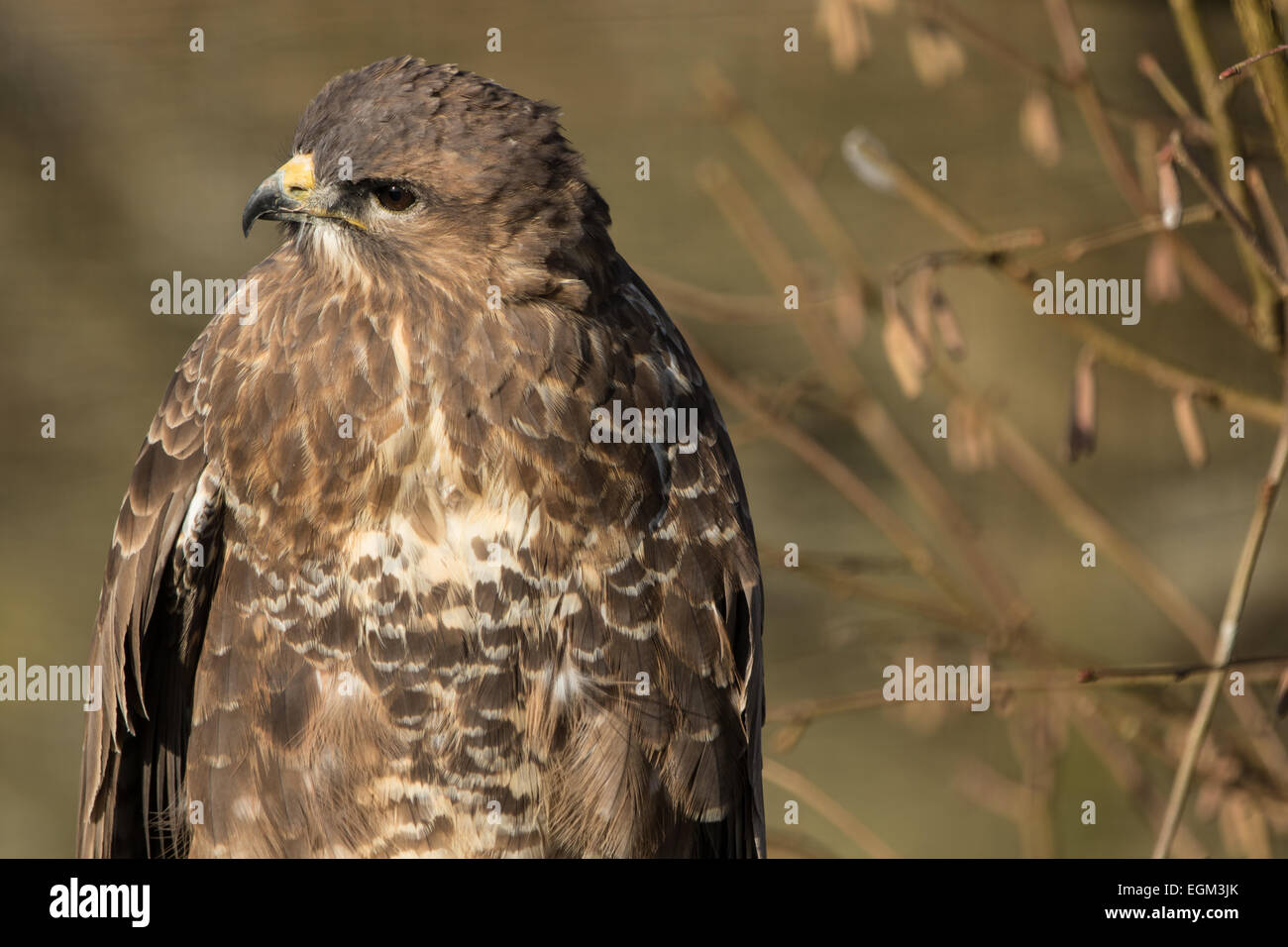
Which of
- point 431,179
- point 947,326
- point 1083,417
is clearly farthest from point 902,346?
point 431,179

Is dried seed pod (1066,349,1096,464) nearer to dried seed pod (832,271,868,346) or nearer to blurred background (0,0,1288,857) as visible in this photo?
dried seed pod (832,271,868,346)

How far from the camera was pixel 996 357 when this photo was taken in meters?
6.56

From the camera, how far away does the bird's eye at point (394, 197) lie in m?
3.02

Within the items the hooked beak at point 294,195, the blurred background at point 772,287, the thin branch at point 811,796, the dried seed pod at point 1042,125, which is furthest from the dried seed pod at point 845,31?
the blurred background at point 772,287

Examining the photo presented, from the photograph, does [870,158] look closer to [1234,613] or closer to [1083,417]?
[1083,417]

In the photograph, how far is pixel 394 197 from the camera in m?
3.04

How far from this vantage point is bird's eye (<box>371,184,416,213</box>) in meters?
3.02

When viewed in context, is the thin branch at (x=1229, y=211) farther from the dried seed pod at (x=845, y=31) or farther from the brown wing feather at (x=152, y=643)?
the brown wing feather at (x=152, y=643)

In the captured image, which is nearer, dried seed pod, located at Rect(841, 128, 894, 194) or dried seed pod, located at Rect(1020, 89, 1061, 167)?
dried seed pod, located at Rect(841, 128, 894, 194)

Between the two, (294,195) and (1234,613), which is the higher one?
(294,195)

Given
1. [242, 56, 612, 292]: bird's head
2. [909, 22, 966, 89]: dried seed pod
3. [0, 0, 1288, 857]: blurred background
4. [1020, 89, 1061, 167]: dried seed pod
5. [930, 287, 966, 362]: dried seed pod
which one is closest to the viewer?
[242, 56, 612, 292]: bird's head

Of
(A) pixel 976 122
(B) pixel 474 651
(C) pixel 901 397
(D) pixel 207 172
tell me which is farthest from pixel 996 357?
(B) pixel 474 651

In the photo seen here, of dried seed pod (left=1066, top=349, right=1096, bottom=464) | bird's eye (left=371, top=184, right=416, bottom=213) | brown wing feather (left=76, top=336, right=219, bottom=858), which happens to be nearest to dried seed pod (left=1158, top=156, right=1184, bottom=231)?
dried seed pod (left=1066, top=349, right=1096, bottom=464)

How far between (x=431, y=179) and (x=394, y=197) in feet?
0.37
